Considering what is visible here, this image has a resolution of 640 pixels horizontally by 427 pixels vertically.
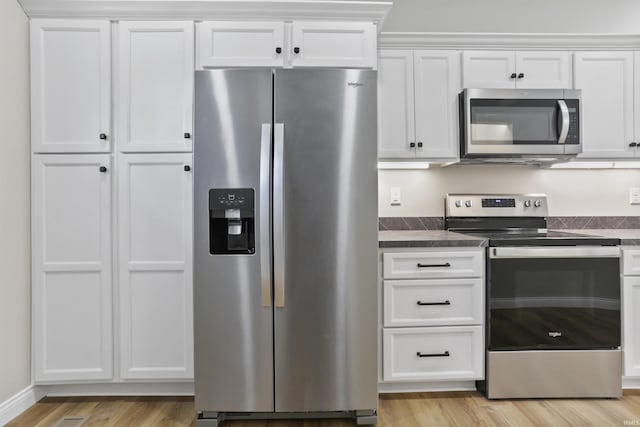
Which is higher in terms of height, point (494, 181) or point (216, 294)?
point (494, 181)

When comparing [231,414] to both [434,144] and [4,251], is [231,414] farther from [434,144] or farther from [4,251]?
[434,144]

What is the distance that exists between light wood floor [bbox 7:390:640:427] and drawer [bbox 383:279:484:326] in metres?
0.43

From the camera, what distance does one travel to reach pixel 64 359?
2.33 meters

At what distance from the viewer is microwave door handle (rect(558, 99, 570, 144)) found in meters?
2.57

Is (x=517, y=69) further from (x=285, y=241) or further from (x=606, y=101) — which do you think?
(x=285, y=241)

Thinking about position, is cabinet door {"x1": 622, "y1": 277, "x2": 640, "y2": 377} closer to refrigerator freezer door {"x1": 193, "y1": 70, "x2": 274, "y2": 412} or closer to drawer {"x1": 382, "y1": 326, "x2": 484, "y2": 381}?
drawer {"x1": 382, "y1": 326, "x2": 484, "y2": 381}

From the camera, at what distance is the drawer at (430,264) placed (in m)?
2.35

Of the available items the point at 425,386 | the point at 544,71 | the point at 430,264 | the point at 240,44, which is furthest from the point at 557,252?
the point at 240,44

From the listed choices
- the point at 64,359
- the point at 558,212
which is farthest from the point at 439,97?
the point at 64,359

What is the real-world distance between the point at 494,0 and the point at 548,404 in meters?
2.61

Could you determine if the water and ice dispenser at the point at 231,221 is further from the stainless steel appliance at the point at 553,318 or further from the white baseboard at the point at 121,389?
the stainless steel appliance at the point at 553,318

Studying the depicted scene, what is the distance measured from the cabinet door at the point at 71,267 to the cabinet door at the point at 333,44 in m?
1.22

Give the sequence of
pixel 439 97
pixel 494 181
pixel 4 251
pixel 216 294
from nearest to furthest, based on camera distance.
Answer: pixel 216 294 → pixel 4 251 → pixel 439 97 → pixel 494 181

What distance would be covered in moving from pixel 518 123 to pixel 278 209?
160 centimetres
